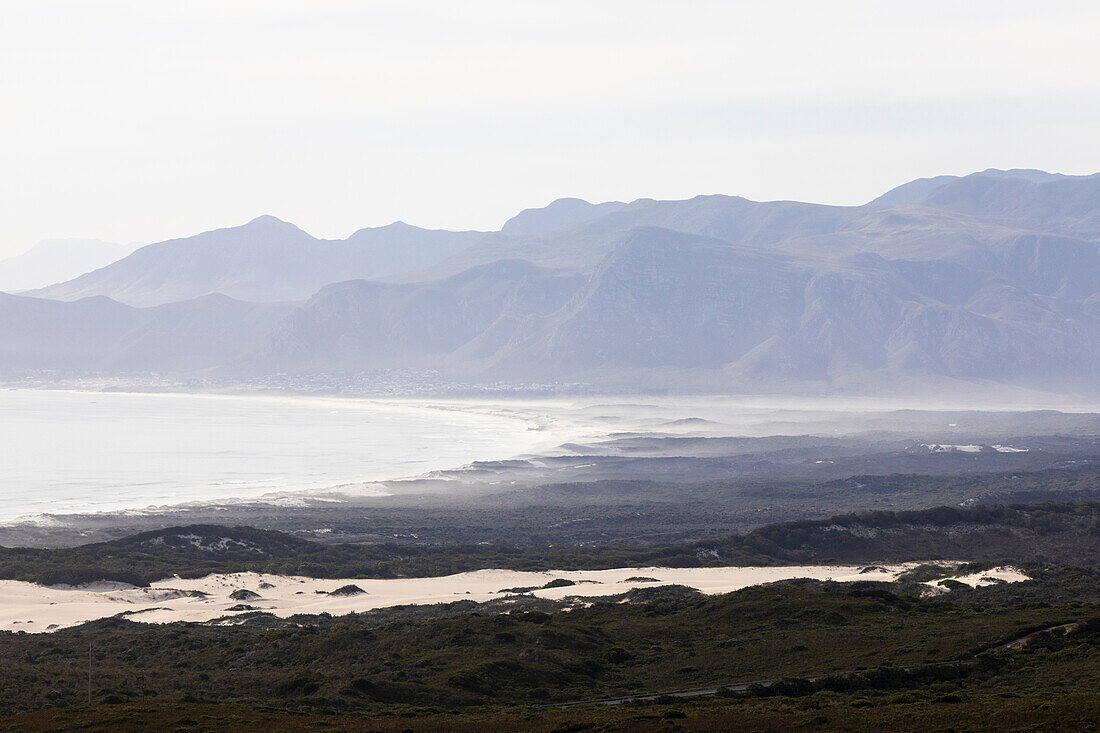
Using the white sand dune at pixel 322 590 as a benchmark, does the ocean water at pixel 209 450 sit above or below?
above

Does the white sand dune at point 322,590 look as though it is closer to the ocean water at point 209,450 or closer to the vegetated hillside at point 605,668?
the vegetated hillside at point 605,668

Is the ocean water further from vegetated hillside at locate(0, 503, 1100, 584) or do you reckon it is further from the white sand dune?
the white sand dune

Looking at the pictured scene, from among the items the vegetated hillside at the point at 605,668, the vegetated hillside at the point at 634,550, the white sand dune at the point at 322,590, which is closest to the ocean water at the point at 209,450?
the vegetated hillside at the point at 634,550

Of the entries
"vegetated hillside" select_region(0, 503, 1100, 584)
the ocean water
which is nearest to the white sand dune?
"vegetated hillside" select_region(0, 503, 1100, 584)

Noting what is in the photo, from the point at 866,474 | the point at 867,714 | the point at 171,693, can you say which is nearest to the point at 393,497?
the point at 866,474

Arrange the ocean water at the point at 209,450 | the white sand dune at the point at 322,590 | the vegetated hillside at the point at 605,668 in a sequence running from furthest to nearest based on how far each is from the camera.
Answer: the ocean water at the point at 209,450, the white sand dune at the point at 322,590, the vegetated hillside at the point at 605,668

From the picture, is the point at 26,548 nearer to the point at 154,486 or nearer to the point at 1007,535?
the point at 154,486

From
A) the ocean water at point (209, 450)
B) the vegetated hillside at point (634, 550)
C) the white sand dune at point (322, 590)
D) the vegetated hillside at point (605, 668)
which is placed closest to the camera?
the vegetated hillside at point (605, 668)

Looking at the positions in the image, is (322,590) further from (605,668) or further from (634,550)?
(605,668)
